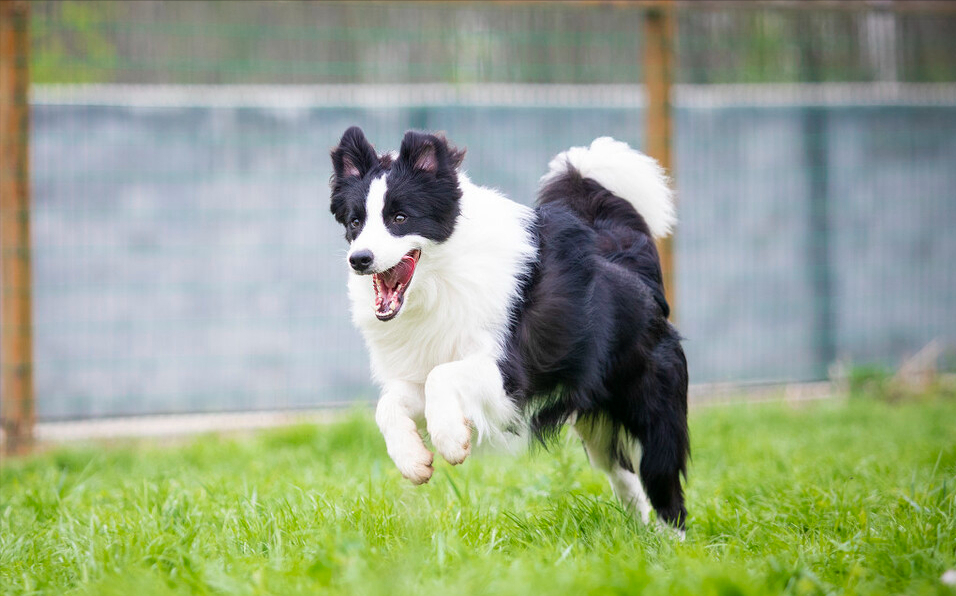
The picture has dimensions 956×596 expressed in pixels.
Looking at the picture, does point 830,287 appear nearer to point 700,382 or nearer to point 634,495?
point 700,382

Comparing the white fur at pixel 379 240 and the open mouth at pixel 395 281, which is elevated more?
the white fur at pixel 379 240

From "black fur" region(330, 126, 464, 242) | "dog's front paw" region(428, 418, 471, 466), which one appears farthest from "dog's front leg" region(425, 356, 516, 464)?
"black fur" region(330, 126, 464, 242)

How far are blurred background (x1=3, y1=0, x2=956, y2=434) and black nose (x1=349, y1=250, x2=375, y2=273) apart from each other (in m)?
3.52

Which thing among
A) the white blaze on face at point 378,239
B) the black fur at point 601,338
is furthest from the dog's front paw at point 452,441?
the white blaze on face at point 378,239

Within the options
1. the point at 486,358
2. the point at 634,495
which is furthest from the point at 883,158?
the point at 486,358

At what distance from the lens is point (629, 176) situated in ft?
12.6

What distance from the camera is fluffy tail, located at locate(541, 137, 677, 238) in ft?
12.6

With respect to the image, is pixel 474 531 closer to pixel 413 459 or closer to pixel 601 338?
pixel 413 459

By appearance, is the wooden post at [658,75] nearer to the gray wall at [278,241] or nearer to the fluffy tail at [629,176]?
the gray wall at [278,241]

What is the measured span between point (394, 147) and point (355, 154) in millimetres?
3458

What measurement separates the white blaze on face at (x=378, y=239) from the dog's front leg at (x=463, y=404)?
375 mm

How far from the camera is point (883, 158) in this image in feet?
25.6

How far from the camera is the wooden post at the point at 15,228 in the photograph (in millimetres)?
5691

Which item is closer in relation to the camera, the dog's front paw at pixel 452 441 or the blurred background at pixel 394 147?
the dog's front paw at pixel 452 441
